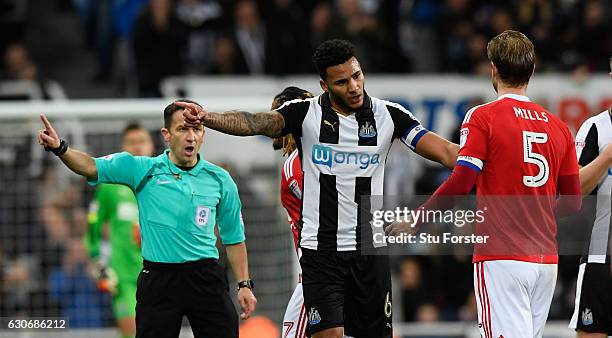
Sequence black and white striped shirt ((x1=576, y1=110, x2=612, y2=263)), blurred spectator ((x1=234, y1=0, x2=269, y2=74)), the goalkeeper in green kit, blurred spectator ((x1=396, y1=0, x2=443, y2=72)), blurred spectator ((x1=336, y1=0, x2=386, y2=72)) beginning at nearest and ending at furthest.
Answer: black and white striped shirt ((x1=576, y1=110, x2=612, y2=263)), the goalkeeper in green kit, blurred spectator ((x1=234, y1=0, x2=269, y2=74)), blurred spectator ((x1=336, y1=0, x2=386, y2=72)), blurred spectator ((x1=396, y1=0, x2=443, y2=72))

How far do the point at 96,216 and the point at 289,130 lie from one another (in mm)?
4156

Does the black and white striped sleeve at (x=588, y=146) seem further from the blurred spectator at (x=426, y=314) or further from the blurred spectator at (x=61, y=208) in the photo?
the blurred spectator at (x=426, y=314)

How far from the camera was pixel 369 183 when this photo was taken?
8.99 meters

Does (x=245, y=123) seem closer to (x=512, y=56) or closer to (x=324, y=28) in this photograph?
(x=512, y=56)

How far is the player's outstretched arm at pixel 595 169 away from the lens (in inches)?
342

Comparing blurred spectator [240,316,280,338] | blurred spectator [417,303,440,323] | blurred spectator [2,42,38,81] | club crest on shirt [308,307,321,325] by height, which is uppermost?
blurred spectator [2,42,38,81]

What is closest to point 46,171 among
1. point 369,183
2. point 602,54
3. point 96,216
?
point 96,216

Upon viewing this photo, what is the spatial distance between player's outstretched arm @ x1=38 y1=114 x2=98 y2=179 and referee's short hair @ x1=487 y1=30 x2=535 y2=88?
282cm

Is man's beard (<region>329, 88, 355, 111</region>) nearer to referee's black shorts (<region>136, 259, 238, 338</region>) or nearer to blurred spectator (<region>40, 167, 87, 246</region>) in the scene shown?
referee's black shorts (<region>136, 259, 238, 338</region>)

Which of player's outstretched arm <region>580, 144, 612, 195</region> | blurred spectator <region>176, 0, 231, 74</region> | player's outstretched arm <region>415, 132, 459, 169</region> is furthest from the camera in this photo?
blurred spectator <region>176, 0, 231, 74</region>

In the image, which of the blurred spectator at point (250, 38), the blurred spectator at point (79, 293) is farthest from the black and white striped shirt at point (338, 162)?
the blurred spectator at point (250, 38)

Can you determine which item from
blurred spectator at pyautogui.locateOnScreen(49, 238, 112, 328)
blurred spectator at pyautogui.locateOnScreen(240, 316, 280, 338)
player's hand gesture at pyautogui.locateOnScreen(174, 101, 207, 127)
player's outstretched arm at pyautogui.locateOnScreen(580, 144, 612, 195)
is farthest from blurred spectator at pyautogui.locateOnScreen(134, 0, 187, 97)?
player's outstretched arm at pyautogui.locateOnScreen(580, 144, 612, 195)

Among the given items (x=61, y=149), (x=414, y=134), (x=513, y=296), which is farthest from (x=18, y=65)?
(x=513, y=296)

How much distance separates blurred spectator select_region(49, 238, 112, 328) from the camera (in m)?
14.1
